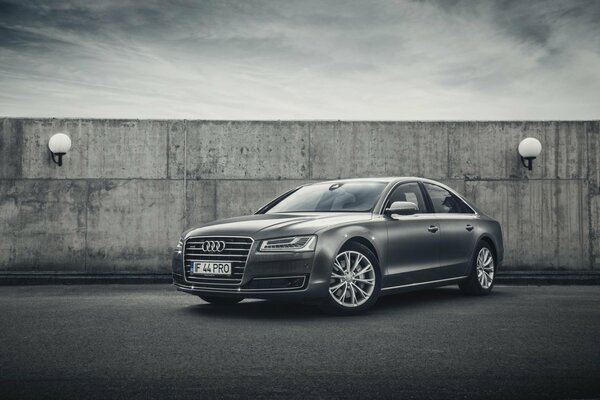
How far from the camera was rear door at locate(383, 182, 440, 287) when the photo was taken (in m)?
7.87

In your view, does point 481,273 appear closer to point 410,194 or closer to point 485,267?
point 485,267

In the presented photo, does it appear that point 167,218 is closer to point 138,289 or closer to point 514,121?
point 138,289

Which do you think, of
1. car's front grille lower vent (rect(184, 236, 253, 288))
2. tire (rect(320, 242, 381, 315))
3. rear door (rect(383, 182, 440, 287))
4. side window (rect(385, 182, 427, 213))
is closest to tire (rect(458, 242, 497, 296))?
rear door (rect(383, 182, 440, 287))

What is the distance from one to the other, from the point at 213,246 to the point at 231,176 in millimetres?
6797

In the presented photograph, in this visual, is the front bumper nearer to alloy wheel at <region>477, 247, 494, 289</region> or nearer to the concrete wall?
alloy wheel at <region>477, 247, 494, 289</region>

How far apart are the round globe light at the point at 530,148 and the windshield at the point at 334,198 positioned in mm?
6582

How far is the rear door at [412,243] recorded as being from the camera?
25.8ft

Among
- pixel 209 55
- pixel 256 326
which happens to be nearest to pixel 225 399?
pixel 256 326

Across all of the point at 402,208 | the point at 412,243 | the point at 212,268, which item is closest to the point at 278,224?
the point at 212,268

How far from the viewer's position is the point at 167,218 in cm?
Result: 1378

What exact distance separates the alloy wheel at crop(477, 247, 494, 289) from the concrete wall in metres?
4.56

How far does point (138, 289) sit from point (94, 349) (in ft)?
18.2

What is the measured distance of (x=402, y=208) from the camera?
25.5 feet

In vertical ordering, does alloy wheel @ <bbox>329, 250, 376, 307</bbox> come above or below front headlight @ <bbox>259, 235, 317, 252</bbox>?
below
